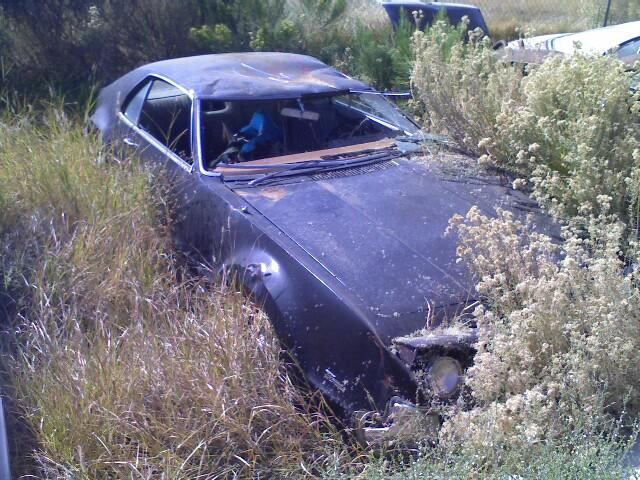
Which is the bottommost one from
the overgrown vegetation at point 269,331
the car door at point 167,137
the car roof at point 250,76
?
the overgrown vegetation at point 269,331

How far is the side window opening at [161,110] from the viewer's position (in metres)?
5.42

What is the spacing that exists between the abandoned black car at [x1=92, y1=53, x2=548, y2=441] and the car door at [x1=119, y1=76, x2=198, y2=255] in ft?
0.04

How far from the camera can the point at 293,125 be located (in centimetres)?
512

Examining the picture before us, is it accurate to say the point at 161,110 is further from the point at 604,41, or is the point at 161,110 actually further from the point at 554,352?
the point at 604,41

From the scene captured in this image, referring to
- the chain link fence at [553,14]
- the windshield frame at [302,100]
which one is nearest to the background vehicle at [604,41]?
the windshield frame at [302,100]

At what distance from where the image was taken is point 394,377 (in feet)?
10.3

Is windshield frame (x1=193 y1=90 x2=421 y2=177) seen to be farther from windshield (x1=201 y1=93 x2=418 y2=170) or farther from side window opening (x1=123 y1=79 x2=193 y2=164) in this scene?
side window opening (x1=123 y1=79 x2=193 y2=164)

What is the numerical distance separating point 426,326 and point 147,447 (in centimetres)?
124

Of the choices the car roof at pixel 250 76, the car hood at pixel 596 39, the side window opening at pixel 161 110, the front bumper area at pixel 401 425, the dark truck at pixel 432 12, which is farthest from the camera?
the dark truck at pixel 432 12

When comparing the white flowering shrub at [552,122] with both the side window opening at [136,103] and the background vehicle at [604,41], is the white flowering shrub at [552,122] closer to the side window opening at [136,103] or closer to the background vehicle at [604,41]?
the side window opening at [136,103]

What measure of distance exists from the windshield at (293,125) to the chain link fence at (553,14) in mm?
8175

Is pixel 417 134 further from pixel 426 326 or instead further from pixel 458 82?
pixel 426 326

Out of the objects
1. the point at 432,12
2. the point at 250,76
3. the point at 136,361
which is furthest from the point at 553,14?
the point at 136,361

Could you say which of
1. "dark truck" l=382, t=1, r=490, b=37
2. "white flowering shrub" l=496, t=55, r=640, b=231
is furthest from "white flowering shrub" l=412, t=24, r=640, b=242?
"dark truck" l=382, t=1, r=490, b=37
